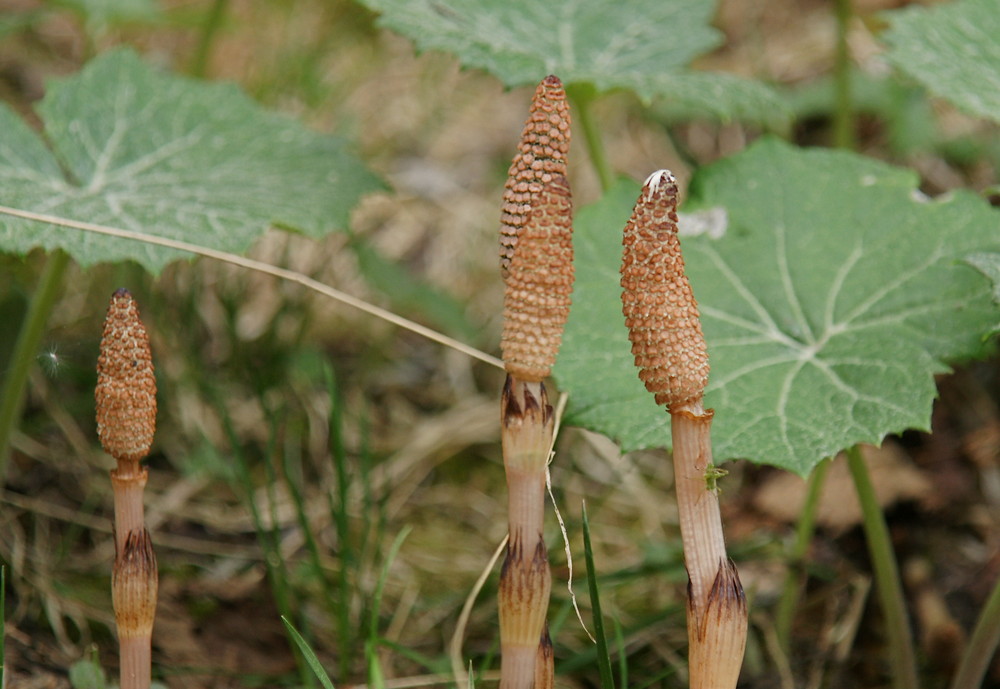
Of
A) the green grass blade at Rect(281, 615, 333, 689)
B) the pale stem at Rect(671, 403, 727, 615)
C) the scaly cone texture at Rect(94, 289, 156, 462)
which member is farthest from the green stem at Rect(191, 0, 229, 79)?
the pale stem at Rect(671, 403, 727, 615)

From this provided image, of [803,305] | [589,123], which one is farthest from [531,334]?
[589,123]

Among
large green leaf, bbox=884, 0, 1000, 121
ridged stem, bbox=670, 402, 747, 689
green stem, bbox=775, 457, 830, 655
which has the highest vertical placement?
large green leaf, bbox=884, 0, 1000, 121

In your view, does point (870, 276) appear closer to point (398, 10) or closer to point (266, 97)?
point (398, 10)

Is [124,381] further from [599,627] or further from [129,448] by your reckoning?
[599,627]

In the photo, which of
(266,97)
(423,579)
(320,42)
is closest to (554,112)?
(423,579)

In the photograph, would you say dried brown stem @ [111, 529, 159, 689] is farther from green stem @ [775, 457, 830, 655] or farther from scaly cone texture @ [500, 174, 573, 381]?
green stem @ [775, 457, 830, 655]

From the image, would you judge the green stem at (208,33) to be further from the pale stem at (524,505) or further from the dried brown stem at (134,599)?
the pale stem at (524,505)
